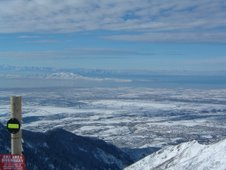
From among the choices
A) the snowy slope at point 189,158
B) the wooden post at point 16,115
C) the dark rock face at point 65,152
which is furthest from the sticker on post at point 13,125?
the dark rock face at point 65,152

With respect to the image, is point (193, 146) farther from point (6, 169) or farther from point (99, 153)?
point (6, 169)

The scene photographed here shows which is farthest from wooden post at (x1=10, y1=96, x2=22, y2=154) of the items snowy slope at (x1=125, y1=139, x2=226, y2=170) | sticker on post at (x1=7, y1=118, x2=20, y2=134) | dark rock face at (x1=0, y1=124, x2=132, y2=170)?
dark rock face at (x1=0, y1=124, x2=132, y2=170)

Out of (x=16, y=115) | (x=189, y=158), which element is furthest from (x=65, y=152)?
(x=16, y=115)

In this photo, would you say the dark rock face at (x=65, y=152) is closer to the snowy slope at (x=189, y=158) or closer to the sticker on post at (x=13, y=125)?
the snowy slope at (x=189, y=158)

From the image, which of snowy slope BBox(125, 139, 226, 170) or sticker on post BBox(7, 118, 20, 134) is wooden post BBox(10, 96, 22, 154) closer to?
sticker on post BBox(7, 118, 20, 134)

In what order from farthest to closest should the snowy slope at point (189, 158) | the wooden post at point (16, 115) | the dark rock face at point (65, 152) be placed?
the dark rock face at point (65, 152) → the snowy slope at point (189, 158) → the wooden post at point (16, 115)

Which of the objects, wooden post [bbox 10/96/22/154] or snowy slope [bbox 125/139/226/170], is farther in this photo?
snowy slope [bbox 125/139/226/170]
